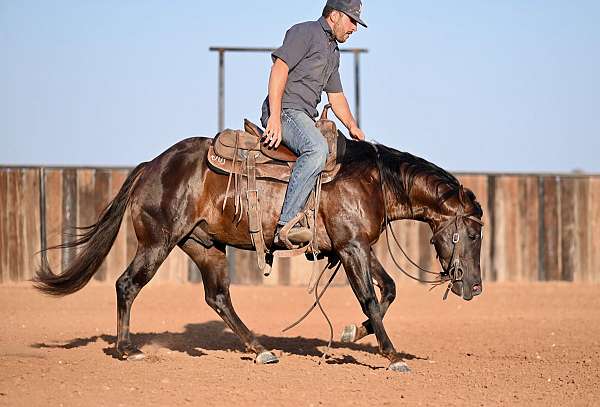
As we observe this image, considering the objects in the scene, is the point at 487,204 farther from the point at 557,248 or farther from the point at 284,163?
the point at 284,163

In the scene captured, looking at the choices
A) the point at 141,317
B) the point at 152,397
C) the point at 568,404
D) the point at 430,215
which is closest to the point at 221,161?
the point at 430,215

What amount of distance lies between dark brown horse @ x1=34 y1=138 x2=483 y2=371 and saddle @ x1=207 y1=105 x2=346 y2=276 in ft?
0.29

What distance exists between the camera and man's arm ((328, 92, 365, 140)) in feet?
28.9

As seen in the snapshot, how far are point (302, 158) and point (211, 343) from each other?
3196 millimetres

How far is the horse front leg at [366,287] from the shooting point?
7.73 m

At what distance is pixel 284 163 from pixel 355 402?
105 inches

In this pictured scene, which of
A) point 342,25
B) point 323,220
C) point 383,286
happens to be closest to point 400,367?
point 383,286

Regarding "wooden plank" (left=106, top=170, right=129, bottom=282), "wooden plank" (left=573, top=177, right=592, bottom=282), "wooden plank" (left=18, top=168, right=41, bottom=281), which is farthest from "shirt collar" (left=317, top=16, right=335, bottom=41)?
"wooden plank" (left=573, top=177, right=592, bottom=282)

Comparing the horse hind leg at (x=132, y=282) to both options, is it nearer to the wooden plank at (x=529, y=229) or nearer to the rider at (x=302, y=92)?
the rider at (x=302, y=92)

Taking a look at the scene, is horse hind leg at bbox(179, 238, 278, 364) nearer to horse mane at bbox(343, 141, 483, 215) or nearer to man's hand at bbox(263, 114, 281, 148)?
man's hand at bbox(263, 114, 281, 148)

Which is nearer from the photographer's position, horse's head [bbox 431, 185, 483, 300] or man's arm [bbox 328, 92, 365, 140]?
horse's head [bbox 431, 185, 483, 300]

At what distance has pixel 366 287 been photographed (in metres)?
7.81

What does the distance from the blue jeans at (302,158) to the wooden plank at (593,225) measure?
11.0 m

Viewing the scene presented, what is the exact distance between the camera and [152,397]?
6.41 m
